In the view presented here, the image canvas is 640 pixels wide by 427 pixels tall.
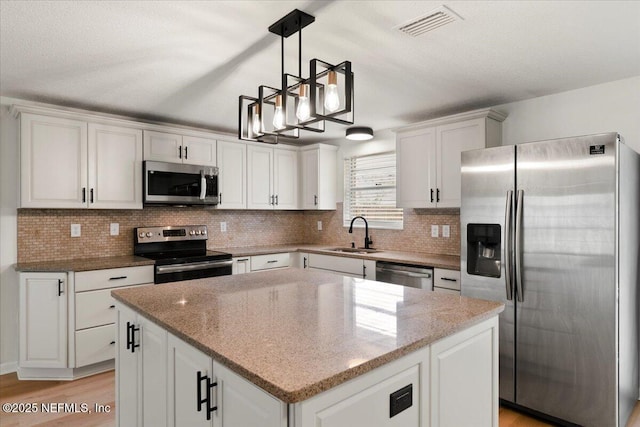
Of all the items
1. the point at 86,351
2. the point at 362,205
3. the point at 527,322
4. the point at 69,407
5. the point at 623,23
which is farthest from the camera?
the point at 362,205

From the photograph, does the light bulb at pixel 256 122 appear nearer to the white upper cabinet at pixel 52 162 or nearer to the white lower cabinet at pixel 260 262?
the white upper cabinet at pixel 52 162

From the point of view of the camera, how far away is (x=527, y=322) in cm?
253

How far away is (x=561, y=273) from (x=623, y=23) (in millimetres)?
1422

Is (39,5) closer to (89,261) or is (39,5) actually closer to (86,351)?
(89,261)

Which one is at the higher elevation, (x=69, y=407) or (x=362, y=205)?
(x=362, y=205)

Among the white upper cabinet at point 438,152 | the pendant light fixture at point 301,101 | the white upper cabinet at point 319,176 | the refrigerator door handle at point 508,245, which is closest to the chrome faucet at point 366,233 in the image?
the white upper cabinet at point 319,176

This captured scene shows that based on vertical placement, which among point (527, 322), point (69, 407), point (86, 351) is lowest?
point (69, 407)

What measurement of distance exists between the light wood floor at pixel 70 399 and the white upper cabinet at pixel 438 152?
5.71 feet

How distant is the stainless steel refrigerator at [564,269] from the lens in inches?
87.9

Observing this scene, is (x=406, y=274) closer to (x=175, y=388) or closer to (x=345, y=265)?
(x=345, y=265)

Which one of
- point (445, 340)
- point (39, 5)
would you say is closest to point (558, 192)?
point (445, 340)

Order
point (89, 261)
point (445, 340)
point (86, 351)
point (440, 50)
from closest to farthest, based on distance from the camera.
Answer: point (445, 340) < point (440, 50) < point (86, 351) < point (89, 261)

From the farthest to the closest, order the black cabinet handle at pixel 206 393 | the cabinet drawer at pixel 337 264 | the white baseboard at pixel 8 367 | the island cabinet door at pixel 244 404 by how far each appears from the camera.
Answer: the cabinet drawer at pixel 337 264 → the white baseboard at pixel 8 367 → the black cabinet handle at pixel 206 393 → the island cabinet door at pixel 244 404

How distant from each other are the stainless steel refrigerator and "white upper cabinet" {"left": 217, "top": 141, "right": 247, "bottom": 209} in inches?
105
